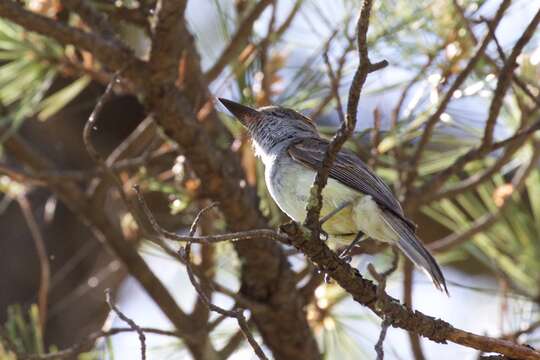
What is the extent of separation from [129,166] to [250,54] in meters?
0.79

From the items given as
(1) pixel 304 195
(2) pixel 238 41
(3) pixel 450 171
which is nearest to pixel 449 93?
(3) pixel 450 171

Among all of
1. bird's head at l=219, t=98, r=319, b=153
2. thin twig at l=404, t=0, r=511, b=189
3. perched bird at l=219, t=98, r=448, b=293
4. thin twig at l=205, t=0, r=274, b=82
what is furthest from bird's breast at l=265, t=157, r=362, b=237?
thin twig at l=205, t=0, r=274, b=82

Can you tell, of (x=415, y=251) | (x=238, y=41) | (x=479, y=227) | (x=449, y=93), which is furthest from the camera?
(x=479, y=227)

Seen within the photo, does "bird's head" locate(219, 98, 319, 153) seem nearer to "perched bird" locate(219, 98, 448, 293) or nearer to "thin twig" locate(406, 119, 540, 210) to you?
"perched bird" locate(219, 98, 448, 293)

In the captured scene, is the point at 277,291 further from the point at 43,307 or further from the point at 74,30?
the point at 74,30

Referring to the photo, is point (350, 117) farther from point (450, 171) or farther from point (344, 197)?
point (450, 171)

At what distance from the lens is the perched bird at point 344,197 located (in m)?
3.32

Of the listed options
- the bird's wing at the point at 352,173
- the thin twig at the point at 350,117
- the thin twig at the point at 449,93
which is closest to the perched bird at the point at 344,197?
the bird's wing at the point at 352,173

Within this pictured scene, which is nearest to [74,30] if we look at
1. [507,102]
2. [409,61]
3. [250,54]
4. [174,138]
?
[174,138]

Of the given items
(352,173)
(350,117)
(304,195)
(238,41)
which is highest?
(238,41)

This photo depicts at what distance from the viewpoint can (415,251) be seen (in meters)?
3.20

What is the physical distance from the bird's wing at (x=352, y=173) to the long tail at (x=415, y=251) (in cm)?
4

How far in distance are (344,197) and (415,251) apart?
39cm

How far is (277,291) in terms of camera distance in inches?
163
